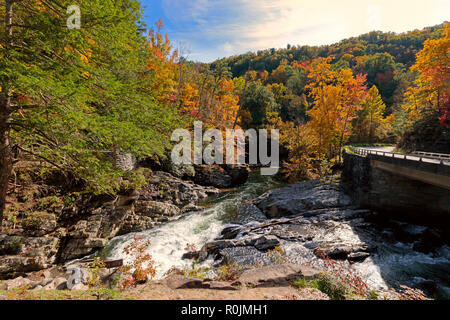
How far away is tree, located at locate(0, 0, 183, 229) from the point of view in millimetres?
3807

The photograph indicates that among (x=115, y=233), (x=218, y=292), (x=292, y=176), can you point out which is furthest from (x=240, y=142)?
(x=218, y=292)

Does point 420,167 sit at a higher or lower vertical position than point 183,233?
higher

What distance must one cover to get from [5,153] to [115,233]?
8604 mm

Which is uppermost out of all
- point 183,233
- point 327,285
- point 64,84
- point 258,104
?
point 258,104

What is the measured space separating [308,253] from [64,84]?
1101 cm

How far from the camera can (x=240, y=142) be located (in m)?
30.9

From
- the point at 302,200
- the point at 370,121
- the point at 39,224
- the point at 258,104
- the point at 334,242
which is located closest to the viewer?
the point at 39,224

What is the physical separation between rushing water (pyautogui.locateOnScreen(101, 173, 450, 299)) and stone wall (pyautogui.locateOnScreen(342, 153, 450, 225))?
114 centimetres

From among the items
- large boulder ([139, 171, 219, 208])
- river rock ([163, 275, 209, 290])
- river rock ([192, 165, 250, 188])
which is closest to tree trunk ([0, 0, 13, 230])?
river rock ([163, 275, 209, 290])

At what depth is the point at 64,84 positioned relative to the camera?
3.94 meters

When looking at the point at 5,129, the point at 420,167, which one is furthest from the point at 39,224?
the point at 420,167

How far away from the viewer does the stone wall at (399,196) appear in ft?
38.2

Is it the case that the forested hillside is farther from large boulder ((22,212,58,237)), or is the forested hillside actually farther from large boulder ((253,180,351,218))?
large boulder ((253,180,351,218))

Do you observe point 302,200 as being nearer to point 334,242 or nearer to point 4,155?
point 334,242
